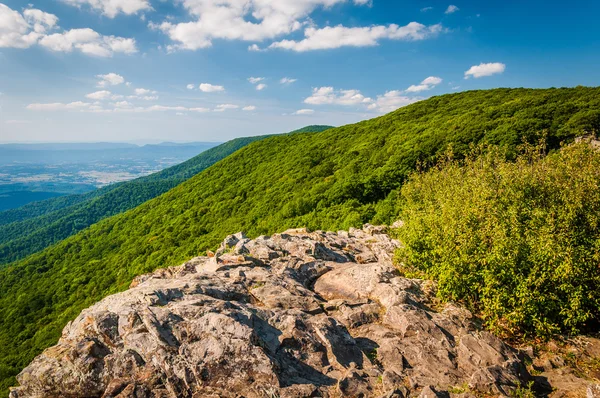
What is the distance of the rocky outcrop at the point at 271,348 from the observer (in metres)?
10.2

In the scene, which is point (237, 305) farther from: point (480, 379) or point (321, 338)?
point (480, 379)

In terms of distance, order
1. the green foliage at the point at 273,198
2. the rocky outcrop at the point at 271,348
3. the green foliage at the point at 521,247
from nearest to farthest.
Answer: the rocky outcrop at the point at 271,348, the green foliage at the point at 521,247, the green foliage at the point at 273,198

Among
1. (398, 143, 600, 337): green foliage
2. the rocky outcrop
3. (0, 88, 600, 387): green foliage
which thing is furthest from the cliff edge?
(0, 88, 600, 387): green foliage

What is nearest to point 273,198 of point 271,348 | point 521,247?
point 521,247

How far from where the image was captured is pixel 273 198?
67.9m

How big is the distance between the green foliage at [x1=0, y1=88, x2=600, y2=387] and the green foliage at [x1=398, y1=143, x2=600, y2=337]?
2148 cm

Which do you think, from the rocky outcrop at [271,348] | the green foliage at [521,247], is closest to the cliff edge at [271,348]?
the rocky outcrop at [271,348]

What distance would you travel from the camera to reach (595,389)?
1041 cm

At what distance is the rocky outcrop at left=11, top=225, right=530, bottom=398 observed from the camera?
10.2 meters

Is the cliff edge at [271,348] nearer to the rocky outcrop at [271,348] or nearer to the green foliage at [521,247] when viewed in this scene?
the rocky outcrop at [271,348]

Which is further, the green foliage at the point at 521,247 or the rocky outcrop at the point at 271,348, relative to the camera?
the green foliage at the point at 521,247

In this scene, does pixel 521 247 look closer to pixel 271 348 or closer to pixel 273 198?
pixel 271 348

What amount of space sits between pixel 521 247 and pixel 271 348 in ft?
40.0

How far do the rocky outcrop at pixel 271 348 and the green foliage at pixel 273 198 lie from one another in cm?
2655
